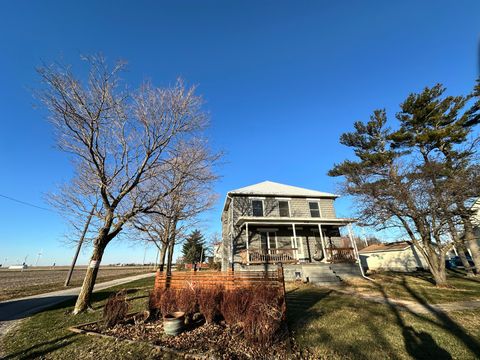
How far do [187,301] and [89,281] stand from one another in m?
5.06

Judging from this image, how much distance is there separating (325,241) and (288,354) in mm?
14097

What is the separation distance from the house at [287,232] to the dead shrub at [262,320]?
29.9ft

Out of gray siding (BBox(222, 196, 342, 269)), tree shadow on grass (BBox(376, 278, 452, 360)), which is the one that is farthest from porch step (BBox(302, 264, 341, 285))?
tree shadow on grass (BBox(376, 278, 452, 360))

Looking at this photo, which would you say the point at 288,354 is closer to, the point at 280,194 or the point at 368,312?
the point at 368,312

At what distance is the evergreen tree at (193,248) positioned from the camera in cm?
3406

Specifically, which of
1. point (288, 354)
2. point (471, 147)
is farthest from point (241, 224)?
point (471, 147)

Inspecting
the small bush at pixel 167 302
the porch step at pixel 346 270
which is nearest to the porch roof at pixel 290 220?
the porch step at pixel 346 270

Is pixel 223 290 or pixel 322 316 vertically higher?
pixel 223 290

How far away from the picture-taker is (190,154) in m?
11.3

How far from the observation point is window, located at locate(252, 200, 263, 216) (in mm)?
17828

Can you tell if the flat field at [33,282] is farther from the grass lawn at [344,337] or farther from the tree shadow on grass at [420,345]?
the tree shadow on grass at [420,345]

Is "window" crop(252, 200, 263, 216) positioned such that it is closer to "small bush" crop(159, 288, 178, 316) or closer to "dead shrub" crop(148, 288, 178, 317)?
"dead shrub" crop(148, 288, 178, 317)

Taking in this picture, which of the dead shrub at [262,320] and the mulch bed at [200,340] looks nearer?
the mulch bed at [200,340]

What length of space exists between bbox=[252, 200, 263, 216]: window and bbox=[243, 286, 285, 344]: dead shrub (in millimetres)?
12356
